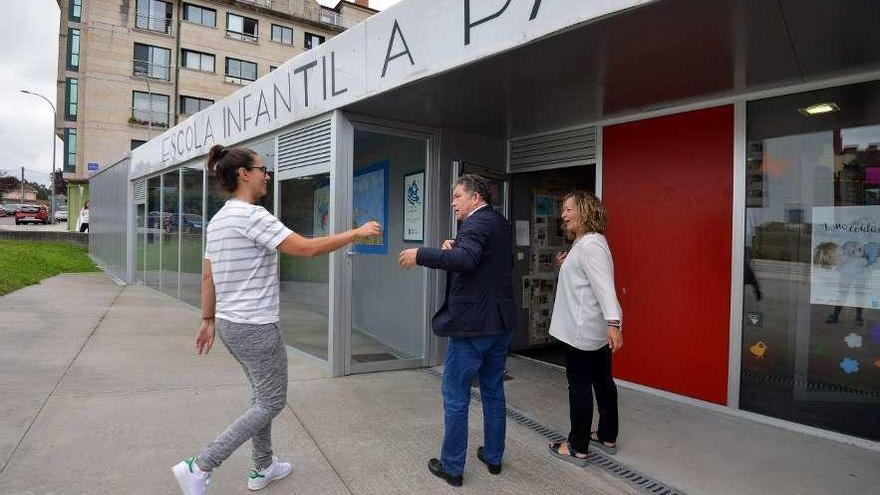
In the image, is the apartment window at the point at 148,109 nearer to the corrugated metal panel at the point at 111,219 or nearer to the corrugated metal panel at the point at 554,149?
the corrugated metal panel at the point at 111,219

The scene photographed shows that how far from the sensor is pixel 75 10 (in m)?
35.1

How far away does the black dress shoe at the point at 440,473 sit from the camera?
3.10m

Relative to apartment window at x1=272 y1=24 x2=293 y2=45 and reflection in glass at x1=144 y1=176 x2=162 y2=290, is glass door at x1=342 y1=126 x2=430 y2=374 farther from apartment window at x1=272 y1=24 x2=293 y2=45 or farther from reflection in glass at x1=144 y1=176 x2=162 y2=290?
apartment window at x1=272 y1=24 x2=293 y2=45

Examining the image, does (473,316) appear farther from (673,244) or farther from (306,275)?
(306,275)

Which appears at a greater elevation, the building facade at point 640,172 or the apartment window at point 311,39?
the apartment window at point 311,39

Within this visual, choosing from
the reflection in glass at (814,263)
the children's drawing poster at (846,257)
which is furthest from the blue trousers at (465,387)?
the children's drawing poster at (846,257)

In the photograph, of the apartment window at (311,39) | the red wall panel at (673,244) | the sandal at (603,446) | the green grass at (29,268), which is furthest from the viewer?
the apartment window at (311,39)

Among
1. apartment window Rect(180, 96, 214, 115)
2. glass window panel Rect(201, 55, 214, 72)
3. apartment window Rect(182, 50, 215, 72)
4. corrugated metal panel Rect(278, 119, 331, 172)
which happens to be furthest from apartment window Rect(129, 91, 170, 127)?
corrugated metal panel Rect(278, 119, 331, 172)

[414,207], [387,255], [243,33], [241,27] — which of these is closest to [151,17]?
[241,27]

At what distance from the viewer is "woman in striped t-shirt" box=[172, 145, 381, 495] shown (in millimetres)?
2695

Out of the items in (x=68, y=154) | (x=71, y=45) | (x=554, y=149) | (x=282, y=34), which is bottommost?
(x=554, y=149)

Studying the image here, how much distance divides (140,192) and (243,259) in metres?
11.7

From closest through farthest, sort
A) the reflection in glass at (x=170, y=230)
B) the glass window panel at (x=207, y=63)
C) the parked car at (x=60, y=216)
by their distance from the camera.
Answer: the reflection in glass at (x=170, y=230) → the glass window panel at (x=207, y=63) → the parked car at (x=60, y=216)

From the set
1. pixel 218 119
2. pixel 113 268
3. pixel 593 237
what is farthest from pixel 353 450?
pixel 113 268
